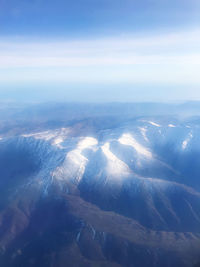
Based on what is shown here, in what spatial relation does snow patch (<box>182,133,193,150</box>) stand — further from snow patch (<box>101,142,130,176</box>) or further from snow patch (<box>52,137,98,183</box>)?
snow patch (<box>52,137,98,183</box>)

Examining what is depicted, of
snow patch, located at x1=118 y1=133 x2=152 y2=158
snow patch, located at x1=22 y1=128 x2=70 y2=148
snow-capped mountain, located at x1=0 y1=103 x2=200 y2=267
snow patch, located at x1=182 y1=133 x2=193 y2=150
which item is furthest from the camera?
snow patch, located at x1=182 y1=133 x2=193 y2=150

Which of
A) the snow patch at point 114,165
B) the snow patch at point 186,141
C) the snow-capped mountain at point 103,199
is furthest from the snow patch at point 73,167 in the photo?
the snow patch at point 186,141

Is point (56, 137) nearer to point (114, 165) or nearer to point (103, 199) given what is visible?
point (114, 165)

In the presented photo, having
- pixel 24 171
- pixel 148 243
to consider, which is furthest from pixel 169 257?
pixel 24 171

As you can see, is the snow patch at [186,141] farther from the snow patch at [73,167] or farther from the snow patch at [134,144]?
the snow patch at [73,167]

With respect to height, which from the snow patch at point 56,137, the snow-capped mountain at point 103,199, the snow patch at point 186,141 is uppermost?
the snow patch at point 56,137

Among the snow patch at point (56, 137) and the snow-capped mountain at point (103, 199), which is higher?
the snow patch at point (56, 137)

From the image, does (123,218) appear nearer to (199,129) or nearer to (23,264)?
(23,264)

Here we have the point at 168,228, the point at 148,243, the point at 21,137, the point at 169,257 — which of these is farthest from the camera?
the point at 21,137

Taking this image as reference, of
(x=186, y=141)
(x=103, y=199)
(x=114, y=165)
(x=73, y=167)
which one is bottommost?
(x=103, y=199)

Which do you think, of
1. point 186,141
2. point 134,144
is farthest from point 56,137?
point 186,141

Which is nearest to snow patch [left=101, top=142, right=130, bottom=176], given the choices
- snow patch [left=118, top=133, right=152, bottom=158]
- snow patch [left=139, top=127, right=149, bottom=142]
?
snow patch [left=118, top=133, right=152, bottom=158]
